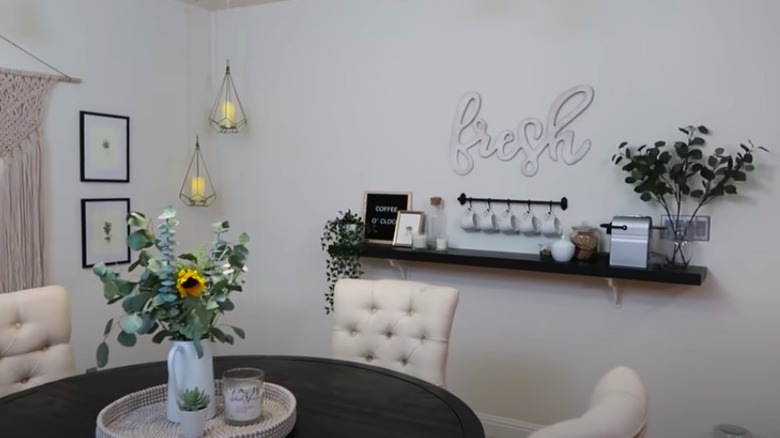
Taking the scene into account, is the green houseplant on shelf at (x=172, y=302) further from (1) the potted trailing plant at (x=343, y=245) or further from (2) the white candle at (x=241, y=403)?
(1) the potted trailing plant at (x=343, y=245)

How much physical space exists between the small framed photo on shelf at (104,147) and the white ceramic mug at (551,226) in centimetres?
244

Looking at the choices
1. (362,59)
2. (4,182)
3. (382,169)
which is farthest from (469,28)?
(4,182)

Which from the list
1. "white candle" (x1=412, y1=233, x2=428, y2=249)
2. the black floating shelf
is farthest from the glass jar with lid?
"white candle" (x1=412, y1=233, x2=428, y2=249)

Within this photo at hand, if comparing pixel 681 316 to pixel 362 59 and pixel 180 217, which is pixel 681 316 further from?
pixel 180 217

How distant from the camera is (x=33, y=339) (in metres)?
2.16

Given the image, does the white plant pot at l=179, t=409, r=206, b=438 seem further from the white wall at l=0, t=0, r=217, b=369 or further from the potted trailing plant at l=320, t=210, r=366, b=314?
the white wall at l=0, t=0, r=217, b=369

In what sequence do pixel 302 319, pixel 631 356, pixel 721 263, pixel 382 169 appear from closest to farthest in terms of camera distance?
pixel 721 263
pixel 631 356
pixel 382 169
pixel 302 319

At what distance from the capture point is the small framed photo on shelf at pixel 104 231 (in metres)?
3.36

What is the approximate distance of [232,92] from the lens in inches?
160

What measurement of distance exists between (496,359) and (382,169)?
4.18ft

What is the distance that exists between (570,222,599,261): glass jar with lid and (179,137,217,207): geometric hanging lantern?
7.68 ft

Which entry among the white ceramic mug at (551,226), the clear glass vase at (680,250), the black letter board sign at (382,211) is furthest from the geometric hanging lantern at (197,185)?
the clear glass vase at (680,250)

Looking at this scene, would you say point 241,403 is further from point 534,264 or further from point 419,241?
point 419,241

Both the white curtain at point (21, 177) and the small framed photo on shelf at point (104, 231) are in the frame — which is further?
the small framed photo on shelf at point (104, 231)
